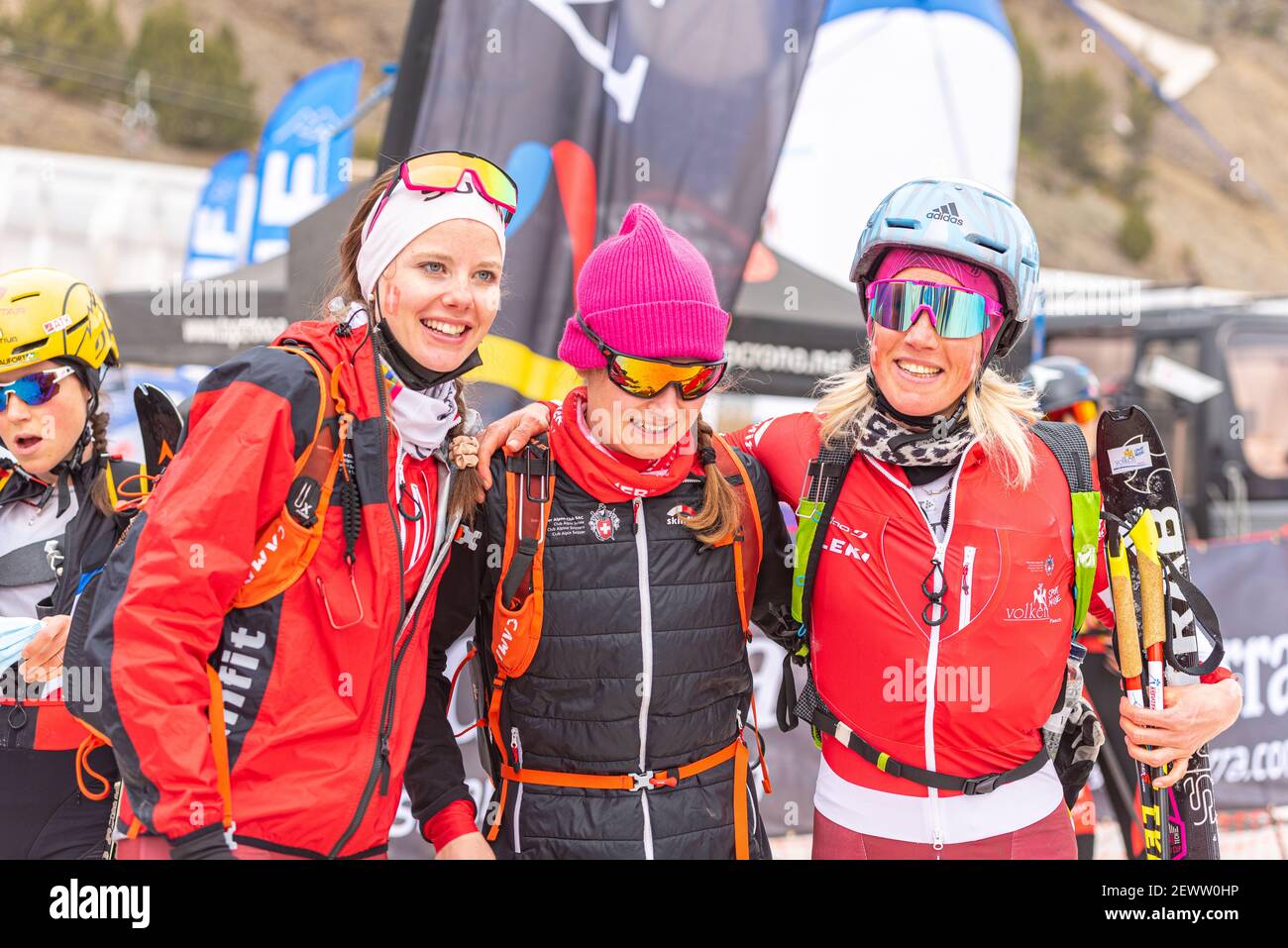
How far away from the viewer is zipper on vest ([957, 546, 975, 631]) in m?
2.52

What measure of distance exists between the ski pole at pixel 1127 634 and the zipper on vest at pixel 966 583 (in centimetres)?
40

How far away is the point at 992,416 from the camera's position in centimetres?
263

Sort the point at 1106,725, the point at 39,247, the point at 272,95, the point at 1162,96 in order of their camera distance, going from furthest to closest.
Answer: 1. the point at 272,95
2. the point at 39,247
3. the point at 1162,96
4. the point at 1106,725

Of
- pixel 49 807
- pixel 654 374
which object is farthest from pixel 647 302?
pixel 49 807

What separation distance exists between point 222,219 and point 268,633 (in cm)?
1548

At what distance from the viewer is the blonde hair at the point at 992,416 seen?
8.50 ft

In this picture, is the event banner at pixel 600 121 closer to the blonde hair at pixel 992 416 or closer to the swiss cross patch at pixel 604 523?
the blonde hair at pixel 992 416

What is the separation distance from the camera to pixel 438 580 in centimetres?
241

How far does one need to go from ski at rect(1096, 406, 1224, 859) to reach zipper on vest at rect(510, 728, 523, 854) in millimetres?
1521

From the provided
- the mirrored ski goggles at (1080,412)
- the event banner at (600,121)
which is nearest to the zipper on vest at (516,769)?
the event banner at (600,121)

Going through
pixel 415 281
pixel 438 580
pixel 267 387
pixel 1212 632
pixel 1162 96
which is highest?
pixel 1162 96
